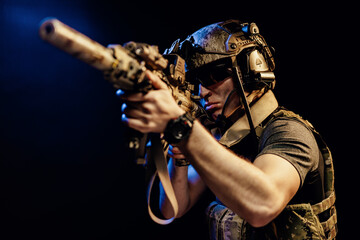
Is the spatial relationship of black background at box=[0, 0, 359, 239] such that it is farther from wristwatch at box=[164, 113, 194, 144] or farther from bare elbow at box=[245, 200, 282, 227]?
wristwatch at box=[164, 113, 194, 144]

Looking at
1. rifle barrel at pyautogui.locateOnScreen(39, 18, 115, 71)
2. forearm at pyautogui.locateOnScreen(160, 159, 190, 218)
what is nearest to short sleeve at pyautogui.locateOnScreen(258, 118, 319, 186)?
forearm at pyautogui.locateOnScreen(160, 159, 190, 218)

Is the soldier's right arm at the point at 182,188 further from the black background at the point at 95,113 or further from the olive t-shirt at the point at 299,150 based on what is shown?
the olive t-shirt at the point at 299,150

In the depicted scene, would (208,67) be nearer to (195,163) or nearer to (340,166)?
(195,163)

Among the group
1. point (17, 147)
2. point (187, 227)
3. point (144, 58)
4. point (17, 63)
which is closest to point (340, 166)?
point (187, 227)

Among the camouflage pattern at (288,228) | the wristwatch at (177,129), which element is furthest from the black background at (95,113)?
the wristwatch at (177,129)

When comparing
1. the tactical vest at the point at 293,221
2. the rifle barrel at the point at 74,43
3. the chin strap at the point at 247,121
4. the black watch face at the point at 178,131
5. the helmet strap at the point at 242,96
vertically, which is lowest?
the tactical vest at the point at 293,221

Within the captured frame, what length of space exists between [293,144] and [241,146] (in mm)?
523

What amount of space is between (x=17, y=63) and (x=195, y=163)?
218 cm

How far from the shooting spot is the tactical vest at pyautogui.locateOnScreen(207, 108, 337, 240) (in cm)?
119

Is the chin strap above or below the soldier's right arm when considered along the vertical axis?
above

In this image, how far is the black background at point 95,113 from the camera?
6.98ft

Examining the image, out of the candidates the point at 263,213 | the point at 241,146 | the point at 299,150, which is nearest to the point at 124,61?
the point at 263,213

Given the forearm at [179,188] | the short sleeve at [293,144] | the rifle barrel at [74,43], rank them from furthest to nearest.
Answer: the forearm at [179,188] < the short sleeve at [293,144] < the rifle barrel at [74,43]

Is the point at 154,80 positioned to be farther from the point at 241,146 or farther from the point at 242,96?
the point at 241,146
